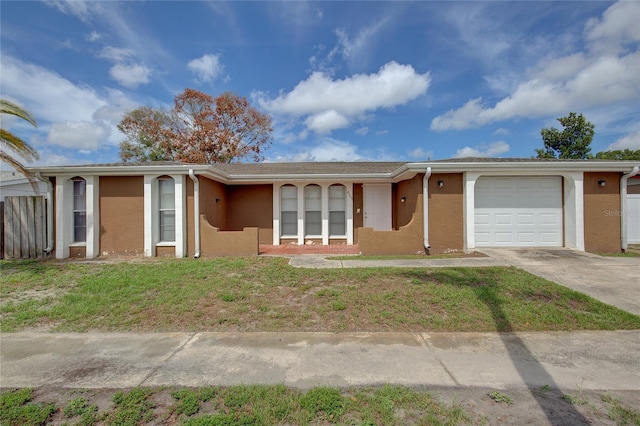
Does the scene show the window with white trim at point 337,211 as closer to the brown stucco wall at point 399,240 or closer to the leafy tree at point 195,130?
the brown stucco wall at point 399,240

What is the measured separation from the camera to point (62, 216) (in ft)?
31.1

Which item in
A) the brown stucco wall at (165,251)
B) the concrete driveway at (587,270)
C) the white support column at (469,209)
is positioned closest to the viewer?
the concrete driveway at (587,270)

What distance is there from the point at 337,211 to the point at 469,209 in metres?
4.63

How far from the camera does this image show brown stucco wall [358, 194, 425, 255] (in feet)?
30.6

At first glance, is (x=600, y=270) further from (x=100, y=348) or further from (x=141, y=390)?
(x=100, y=348)

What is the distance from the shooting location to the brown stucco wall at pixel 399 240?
30.6ft

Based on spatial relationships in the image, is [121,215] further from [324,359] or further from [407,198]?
[407,198]

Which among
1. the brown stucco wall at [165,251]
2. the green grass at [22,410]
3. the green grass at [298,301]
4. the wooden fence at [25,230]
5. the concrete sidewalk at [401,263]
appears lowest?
the green grass at [22,410]

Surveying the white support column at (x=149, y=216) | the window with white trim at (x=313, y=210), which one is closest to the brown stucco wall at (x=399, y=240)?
the window with white trim at (x=313, y=210)

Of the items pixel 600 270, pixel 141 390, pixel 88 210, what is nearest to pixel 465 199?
pixel 600 270

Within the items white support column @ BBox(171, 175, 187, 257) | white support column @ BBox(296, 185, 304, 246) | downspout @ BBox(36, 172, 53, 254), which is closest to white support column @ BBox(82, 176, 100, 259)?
downspout @ BBox(36, 172, 53, 254)

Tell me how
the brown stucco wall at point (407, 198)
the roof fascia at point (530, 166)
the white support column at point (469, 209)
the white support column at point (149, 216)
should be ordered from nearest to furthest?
the roof fascia at point (530, 166), the white support column at point (469, 209), the white support column at point (149, 216), the brown stucco wall at point (407, 198)

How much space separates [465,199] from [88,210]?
37.3 feet

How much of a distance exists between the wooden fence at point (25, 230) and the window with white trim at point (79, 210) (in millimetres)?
822
